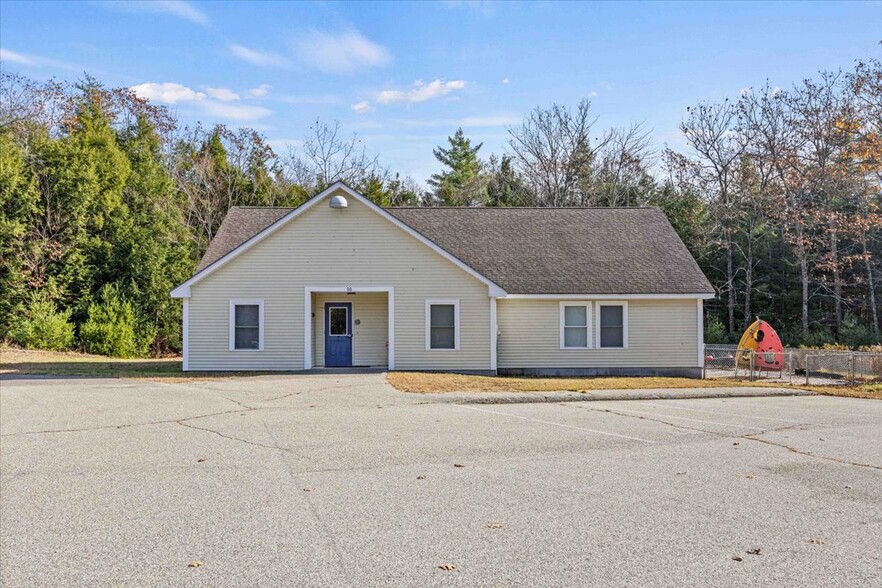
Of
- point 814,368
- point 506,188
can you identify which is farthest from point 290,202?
point 814,368

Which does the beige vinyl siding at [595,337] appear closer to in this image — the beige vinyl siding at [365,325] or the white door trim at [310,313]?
the white door trim at [310,313]

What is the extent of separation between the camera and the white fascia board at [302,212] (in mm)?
20406

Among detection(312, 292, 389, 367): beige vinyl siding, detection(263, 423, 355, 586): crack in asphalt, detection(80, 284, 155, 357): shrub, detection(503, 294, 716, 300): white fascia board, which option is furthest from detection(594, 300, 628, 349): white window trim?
detection(80, 284, 155, 357): shrub

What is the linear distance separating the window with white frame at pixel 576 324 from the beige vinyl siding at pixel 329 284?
2.69m

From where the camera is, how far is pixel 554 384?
18062mm

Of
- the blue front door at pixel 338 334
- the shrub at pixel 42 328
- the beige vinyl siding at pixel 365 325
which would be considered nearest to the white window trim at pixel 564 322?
the beige vinyl siding at pixel 365 325

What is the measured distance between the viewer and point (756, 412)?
1393cm

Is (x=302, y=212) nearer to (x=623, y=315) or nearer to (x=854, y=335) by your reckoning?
(x=623, y=315)

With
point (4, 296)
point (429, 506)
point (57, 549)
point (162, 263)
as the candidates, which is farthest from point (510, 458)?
point (162, 263)

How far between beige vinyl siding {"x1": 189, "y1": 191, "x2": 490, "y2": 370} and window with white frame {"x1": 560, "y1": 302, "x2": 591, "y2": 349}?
106 inches

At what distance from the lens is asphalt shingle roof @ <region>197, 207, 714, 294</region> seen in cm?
2211

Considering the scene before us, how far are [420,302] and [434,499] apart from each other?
46.4 ft

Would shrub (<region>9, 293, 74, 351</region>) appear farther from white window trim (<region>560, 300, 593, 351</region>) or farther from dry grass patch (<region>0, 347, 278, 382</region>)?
white window trim (<region>560, 300, 593, 351</region>)

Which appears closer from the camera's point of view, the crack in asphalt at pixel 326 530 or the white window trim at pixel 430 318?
the crack in asphalt at pixel 326 530
